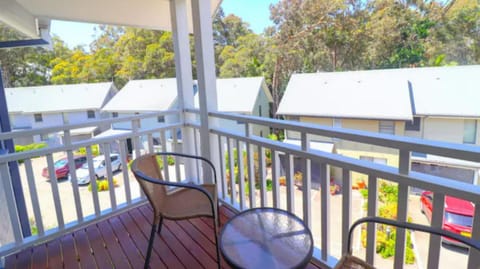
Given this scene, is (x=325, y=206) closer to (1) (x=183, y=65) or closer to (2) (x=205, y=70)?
(2) (x=205, y=70)

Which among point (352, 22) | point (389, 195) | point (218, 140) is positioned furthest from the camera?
point (352, 22)

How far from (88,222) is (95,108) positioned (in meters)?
→ 4.12

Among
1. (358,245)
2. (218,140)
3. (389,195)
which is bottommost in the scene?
(358,245)

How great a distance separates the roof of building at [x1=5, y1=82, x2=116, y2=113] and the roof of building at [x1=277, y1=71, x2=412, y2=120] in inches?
181

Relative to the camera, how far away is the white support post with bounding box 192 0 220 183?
2225 millimetres

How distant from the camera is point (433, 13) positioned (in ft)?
12.2

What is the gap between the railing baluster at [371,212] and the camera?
1.30m

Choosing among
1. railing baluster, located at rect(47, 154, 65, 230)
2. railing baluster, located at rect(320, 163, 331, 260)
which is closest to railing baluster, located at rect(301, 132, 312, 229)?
railing baluster, located at rect(320, 163, 331, 260)

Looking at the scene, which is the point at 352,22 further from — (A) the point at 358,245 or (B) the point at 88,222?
(B) the point at 88,222

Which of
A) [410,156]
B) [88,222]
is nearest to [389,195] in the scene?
[410,156]

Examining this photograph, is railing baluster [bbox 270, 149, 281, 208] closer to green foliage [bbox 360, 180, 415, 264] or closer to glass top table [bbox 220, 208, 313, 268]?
glass top table [bbox 220, 208, 313, 268]

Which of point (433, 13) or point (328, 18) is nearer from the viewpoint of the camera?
point (433, 13)

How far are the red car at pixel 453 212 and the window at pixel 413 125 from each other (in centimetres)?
74

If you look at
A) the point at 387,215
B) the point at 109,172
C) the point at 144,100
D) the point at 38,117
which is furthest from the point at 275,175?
the point at 38,117
